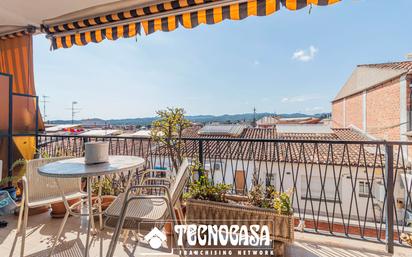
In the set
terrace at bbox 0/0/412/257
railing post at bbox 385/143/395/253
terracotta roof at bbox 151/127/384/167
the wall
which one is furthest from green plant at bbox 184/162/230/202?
the wall

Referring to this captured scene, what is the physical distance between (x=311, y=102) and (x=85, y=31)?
20.2 metres

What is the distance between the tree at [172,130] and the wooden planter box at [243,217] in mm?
637

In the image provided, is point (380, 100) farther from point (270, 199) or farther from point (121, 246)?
point (121, 246)

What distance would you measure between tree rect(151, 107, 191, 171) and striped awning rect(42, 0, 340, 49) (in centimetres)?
101

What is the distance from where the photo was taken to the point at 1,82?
311 centimetres

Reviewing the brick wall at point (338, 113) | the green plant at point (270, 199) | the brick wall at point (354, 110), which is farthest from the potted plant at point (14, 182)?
the brick wall at point (338, 113)

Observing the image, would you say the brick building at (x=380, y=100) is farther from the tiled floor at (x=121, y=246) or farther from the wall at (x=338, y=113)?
A: the tiled floor at (x=121, y=246)

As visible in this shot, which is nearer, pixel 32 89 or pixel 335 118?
pixel 32 89

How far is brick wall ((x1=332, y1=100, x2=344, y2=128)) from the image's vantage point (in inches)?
784

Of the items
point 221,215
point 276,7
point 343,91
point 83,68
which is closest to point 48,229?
point 221,215

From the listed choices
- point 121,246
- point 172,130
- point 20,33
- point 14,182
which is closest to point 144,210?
point 121,246

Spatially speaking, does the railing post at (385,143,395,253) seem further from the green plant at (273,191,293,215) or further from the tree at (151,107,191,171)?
the tree at (151,107,191,171)

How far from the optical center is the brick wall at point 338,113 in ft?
65.4

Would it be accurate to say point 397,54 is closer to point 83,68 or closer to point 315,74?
point 315,74
